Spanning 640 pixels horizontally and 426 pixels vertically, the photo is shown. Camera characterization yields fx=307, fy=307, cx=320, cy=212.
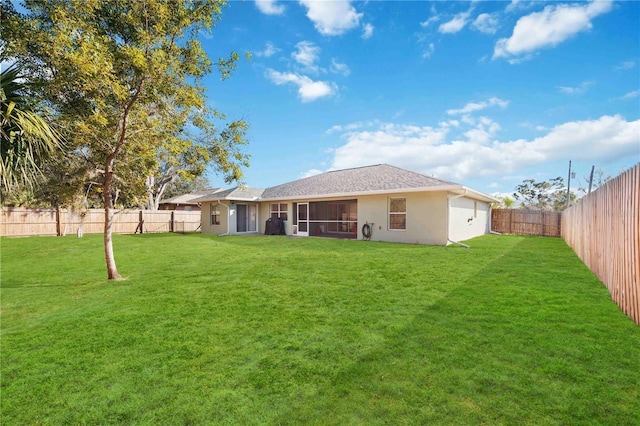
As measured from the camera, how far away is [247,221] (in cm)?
2014

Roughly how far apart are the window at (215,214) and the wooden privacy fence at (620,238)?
61.2 ft

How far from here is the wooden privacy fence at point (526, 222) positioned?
1786cm

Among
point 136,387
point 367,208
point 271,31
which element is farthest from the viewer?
point 367,208

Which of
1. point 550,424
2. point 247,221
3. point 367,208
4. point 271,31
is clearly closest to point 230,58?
point 271,31

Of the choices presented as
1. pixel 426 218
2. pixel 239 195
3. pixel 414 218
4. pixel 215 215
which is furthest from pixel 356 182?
pixel 215 215

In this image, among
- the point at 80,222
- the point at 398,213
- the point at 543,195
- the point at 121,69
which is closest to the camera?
the point at 121,69

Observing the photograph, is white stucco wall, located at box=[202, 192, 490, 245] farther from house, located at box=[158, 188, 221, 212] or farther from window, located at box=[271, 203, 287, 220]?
house, located at box=[158, 188, 221, 212]

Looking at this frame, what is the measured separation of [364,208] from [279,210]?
608cm

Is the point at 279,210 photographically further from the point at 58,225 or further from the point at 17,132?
the point at 17,132

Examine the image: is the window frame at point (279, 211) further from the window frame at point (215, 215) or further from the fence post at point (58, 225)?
the fence post at point (58, 225)

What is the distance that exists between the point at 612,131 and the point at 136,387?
25.9 meters

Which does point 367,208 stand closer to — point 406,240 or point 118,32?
point 406,240

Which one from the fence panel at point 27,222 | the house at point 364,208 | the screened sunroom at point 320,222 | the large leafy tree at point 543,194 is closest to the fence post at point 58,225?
the fence panel at point 27,222

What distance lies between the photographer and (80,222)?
18219 millimetres
